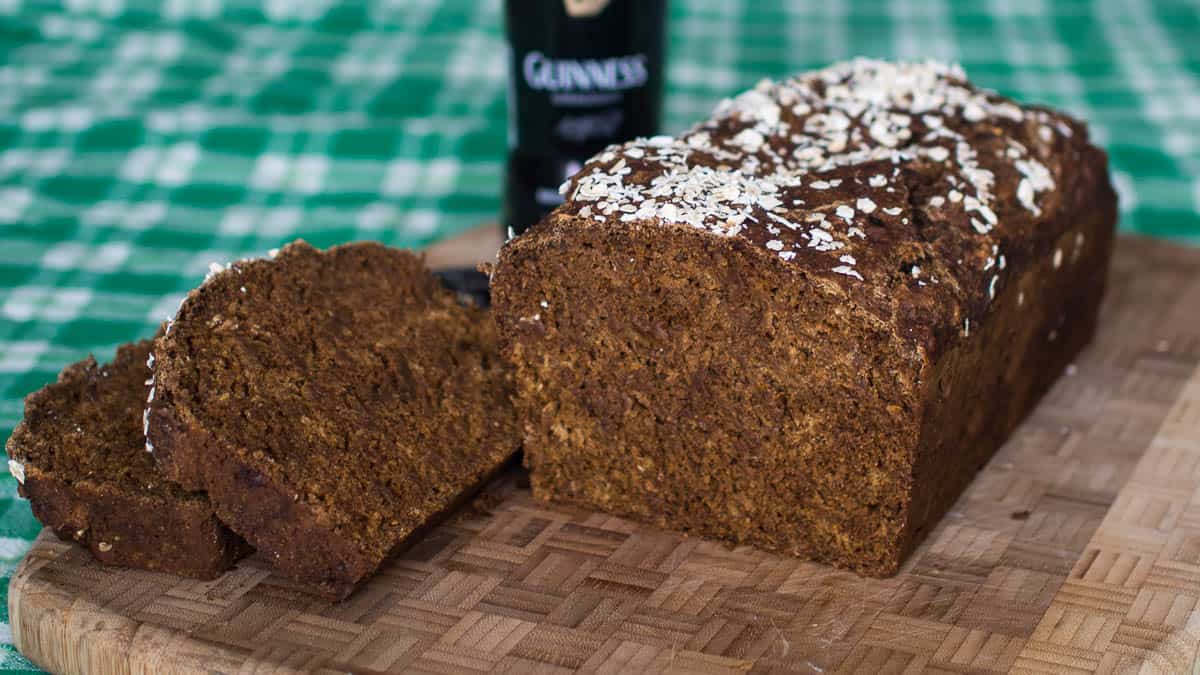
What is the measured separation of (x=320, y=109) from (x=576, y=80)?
2.22m

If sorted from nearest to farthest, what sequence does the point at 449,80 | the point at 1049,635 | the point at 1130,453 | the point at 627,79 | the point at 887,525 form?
the point at 1049,635 → the point at 887,525 → the point at 1130,453 → the point at 627,79 → the point at 449,80

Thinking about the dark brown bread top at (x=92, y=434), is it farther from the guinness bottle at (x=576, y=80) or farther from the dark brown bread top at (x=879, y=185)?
the guinness bottle at (x=576, y=80)

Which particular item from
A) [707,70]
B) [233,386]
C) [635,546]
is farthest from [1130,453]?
[707,70]

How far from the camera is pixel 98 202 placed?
18.4 feet

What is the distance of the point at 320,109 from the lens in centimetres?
636

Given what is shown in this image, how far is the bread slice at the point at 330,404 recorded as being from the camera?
2.99 meters

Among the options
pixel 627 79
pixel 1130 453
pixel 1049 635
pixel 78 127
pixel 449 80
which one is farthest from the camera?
pixel 449 80

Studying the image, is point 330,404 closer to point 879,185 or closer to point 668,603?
point 668,603

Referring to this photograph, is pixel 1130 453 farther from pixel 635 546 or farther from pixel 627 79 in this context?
pixel 627 79

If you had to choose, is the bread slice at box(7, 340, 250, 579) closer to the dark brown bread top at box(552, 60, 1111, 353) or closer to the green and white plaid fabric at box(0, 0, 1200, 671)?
the dark brown bread top at box(552, 60, 1111, 353)

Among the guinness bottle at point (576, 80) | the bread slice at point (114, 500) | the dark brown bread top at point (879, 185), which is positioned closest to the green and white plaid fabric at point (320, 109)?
the guinness bottle at point (576, 80)

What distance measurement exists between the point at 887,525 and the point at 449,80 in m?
4.21

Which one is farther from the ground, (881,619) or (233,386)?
(233,386)

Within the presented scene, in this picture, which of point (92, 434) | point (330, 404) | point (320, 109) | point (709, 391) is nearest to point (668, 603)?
point (709, 391)
